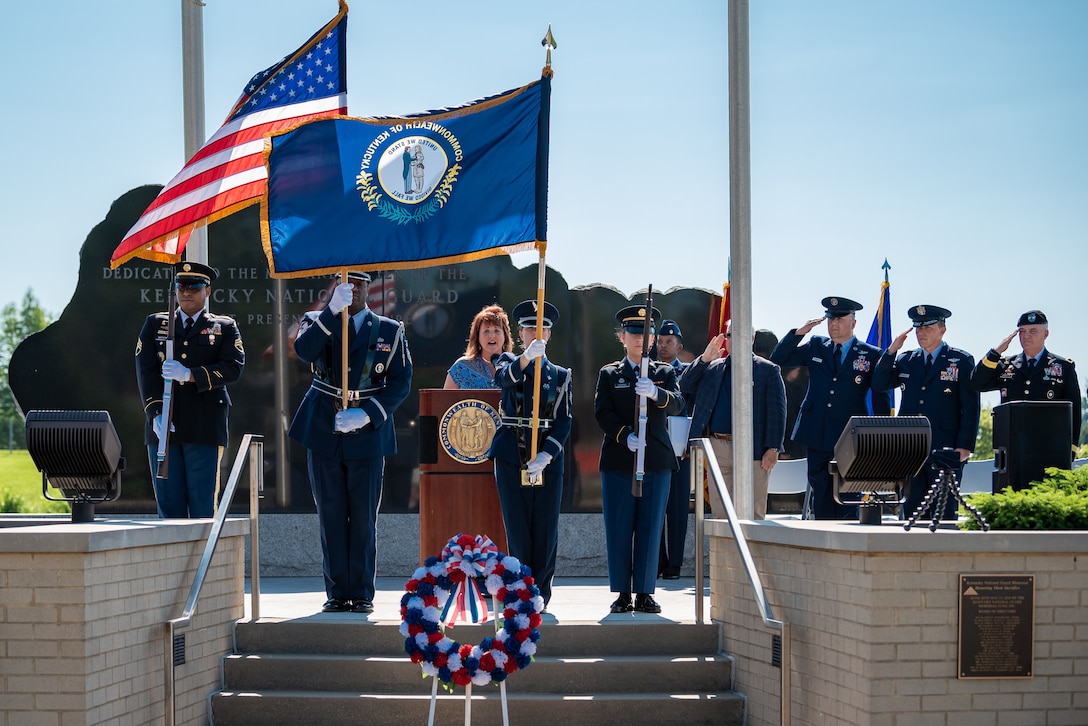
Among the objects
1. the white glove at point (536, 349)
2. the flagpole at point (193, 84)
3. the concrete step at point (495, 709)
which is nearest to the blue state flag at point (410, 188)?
the white glove at point (536, 349)

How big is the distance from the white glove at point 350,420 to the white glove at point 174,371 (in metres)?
1.18

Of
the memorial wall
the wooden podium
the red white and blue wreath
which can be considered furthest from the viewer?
the memorial wall

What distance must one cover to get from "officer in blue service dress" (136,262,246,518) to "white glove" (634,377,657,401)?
8.57 feet

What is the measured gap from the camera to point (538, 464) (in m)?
7.91

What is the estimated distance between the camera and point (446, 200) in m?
7.89

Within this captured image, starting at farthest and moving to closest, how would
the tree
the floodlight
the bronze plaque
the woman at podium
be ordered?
1. the tree
2. the woman at podium
3. the floodlight
4. the bronze plaque

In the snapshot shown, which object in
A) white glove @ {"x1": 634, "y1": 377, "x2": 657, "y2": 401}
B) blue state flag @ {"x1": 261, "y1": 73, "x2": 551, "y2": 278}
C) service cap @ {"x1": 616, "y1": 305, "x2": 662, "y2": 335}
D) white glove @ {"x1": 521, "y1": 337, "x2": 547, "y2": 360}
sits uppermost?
blue state flag @ {"x1": 261, "y1": 73, "x2": 551, "y2": 278}

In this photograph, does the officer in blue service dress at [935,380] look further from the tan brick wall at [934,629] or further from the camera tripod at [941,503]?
the tan brick wall at [934,629]

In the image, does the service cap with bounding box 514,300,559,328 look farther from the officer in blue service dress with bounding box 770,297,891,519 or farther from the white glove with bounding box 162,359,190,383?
the officer in blue service dress with bounding box 770,297,891,519

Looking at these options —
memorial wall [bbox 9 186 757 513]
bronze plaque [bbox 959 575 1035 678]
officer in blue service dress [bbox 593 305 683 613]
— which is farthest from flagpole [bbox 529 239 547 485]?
memorial wall [bbox 9 186 757 513]

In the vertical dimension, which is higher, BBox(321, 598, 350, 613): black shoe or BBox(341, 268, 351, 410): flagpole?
BBox(341, 268, 351, 410): flagpole

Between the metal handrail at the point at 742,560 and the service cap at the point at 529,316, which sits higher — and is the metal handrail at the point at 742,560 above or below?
below

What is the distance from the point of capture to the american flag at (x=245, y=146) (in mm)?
8281

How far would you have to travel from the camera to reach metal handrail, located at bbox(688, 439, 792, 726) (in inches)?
254
